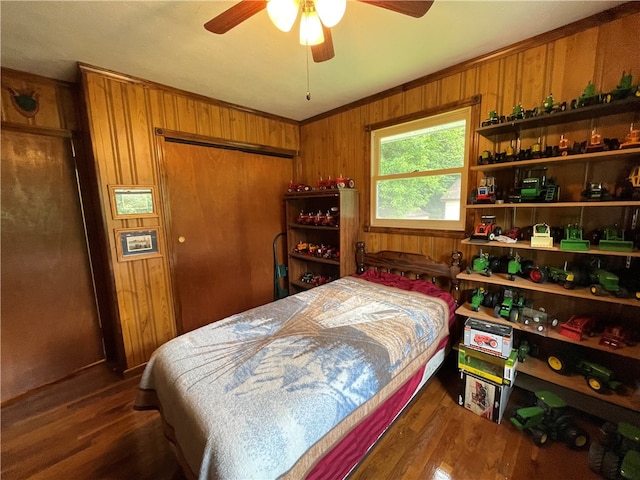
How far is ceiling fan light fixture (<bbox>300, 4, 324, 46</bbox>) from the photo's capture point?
1.18 metres

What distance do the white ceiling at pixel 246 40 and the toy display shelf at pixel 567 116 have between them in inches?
22.8

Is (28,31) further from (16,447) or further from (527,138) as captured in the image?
(527,138)

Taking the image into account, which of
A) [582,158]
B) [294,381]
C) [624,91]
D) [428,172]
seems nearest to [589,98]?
[624,91]

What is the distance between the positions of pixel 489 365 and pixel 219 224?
271 cm

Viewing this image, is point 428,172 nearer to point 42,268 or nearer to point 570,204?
point 570,204

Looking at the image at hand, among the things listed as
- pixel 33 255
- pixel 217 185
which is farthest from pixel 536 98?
pixel 33 255

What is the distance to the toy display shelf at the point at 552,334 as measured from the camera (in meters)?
1.38

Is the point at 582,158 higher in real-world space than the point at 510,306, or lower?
higher

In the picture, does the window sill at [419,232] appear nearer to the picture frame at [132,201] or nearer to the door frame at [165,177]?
the door frame at [165,177]

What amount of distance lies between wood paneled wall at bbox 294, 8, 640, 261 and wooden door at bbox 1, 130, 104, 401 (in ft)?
8.39

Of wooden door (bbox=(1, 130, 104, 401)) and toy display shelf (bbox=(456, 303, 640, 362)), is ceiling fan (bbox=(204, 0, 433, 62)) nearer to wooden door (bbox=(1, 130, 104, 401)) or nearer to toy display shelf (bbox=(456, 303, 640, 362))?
toy display shelf (bbox=(456, 303, 640, 362))

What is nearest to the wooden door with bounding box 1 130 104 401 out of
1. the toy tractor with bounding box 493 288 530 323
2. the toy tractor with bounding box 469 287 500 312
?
the toy tractor with bounding box 469 287 500 312

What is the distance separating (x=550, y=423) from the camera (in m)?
1.51

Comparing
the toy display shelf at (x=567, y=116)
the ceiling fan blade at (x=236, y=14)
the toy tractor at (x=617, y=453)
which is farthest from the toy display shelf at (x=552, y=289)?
the ceiling fan blade at (x=236, y=14)
